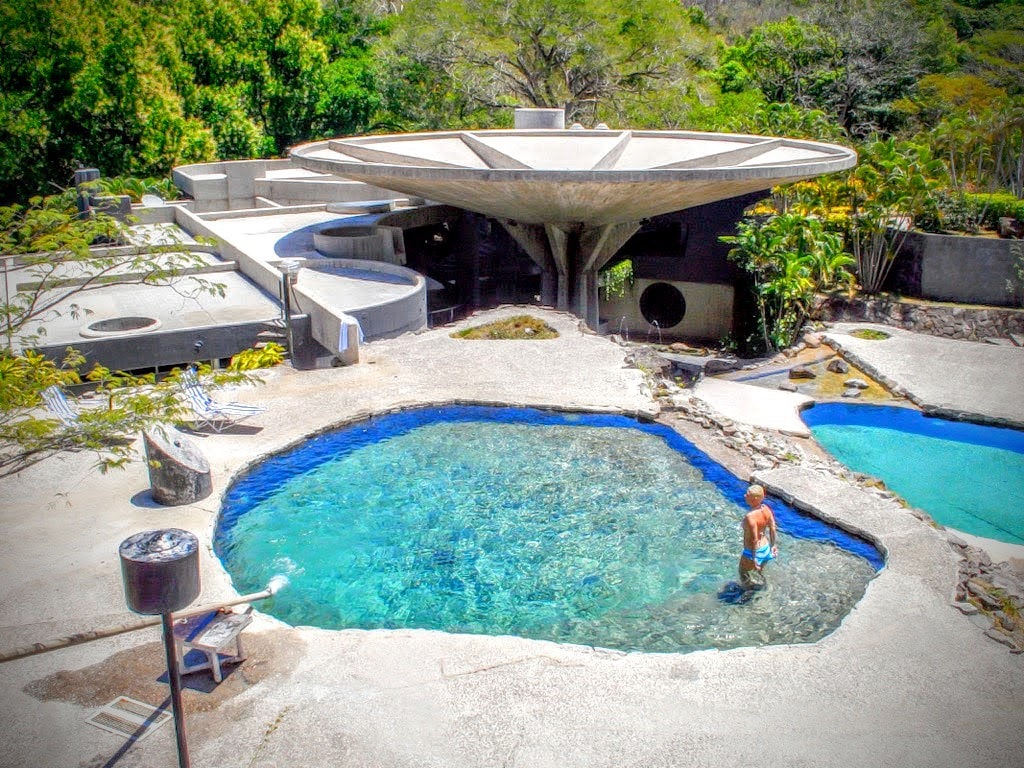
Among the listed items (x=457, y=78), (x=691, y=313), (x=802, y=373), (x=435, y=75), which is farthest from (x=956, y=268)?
(x=435, y=75)

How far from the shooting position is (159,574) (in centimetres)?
606

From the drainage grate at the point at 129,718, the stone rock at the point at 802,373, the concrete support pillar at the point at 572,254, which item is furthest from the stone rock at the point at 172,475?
the concrete support pillar at the point at 572,254

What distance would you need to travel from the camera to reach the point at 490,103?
39250mm

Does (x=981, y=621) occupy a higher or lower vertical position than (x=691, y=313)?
higher

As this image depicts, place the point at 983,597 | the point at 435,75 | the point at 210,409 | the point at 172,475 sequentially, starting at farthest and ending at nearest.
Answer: the point at 435,75 < the point at 210,409 < the point at 172,475 < the point at 983,597

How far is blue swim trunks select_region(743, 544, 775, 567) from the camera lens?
10.9 meters

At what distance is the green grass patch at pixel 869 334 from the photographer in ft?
74.0

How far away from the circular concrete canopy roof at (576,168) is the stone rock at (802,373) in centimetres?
435

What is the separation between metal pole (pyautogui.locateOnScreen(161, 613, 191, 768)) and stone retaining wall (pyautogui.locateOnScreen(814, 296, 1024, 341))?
21602 millimetres

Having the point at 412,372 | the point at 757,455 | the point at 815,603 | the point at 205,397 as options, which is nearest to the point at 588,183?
the point at 412,372

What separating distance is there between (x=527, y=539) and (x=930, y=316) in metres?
16.6

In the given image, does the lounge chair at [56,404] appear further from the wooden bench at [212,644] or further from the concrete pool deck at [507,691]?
the wooden bench at [212,644]

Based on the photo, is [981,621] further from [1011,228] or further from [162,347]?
[1011,228]

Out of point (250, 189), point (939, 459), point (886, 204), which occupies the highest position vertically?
point (886, 204)
